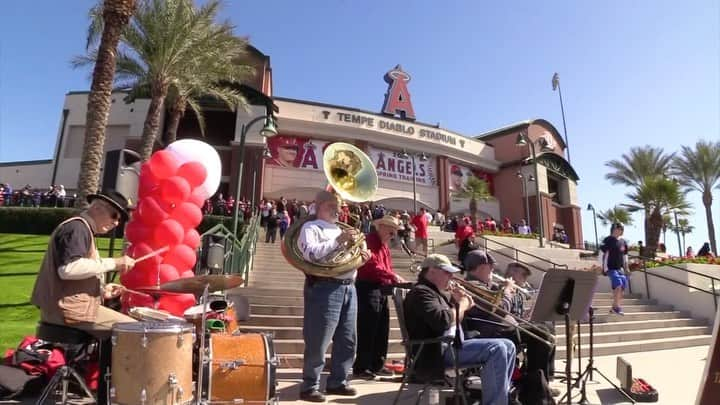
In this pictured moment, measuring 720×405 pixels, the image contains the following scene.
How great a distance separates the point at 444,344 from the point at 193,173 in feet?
17.7

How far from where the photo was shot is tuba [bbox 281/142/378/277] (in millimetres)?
4691

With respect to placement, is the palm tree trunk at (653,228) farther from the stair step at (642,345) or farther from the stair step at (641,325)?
the stair step at (642,345)

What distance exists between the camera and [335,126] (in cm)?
2984

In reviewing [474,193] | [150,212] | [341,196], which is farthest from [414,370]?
[474,193]

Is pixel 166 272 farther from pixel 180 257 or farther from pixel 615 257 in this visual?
pixel 615 257

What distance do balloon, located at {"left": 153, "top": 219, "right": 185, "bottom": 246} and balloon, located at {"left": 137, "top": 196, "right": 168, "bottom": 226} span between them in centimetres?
9

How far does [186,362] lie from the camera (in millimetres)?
3473

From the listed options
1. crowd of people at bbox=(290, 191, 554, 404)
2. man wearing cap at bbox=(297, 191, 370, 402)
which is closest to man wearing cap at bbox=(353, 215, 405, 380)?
crowd of people at bbox=(290, 191, 554, 404)

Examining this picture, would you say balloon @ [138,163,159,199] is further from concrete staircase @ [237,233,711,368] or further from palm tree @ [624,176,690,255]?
palm tree @ [624,176,690,255]

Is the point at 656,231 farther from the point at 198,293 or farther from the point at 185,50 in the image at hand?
the point at 198,293

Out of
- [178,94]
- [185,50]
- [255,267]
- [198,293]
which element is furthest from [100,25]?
[198,293]

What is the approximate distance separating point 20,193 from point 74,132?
8.06 meters

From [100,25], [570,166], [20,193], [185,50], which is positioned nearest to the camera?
[100,25]

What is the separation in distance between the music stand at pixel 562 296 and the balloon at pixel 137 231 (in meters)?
5.63
